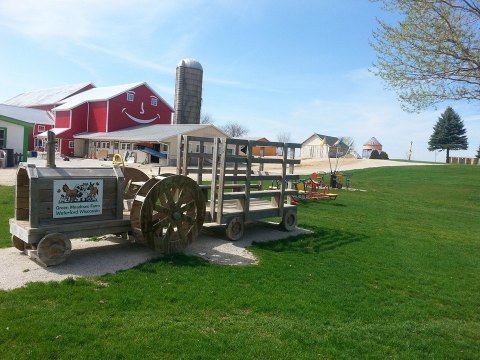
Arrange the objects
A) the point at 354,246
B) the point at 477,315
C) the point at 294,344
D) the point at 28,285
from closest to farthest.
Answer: the point at 294,344 → the point at 28,285 → the point at 477,315 → the point at 354,246

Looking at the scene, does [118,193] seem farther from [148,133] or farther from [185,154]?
[148,133]

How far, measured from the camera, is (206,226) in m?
8.80

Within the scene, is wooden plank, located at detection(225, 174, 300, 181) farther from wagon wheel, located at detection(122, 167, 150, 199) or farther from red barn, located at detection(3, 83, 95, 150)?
red barn, located at detection(3, 83, 95, 150)

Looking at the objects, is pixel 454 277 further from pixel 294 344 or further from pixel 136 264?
pixel 136 264

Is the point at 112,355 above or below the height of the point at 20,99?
below

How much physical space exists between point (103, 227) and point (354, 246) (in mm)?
5542

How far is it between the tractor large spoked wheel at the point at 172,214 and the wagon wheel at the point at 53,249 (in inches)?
50.0

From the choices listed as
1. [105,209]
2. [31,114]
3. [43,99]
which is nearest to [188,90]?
[31,114]

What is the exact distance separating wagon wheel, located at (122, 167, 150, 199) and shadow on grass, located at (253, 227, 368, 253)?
113 inches

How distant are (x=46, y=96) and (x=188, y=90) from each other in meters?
30.7

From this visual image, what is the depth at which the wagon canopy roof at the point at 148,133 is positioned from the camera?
128ft

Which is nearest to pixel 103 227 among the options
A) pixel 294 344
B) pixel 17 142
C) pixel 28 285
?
pixel 28 285

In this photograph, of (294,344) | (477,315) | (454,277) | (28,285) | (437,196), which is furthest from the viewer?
(437,196)

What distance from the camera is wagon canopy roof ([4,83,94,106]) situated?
5972 centimetres
